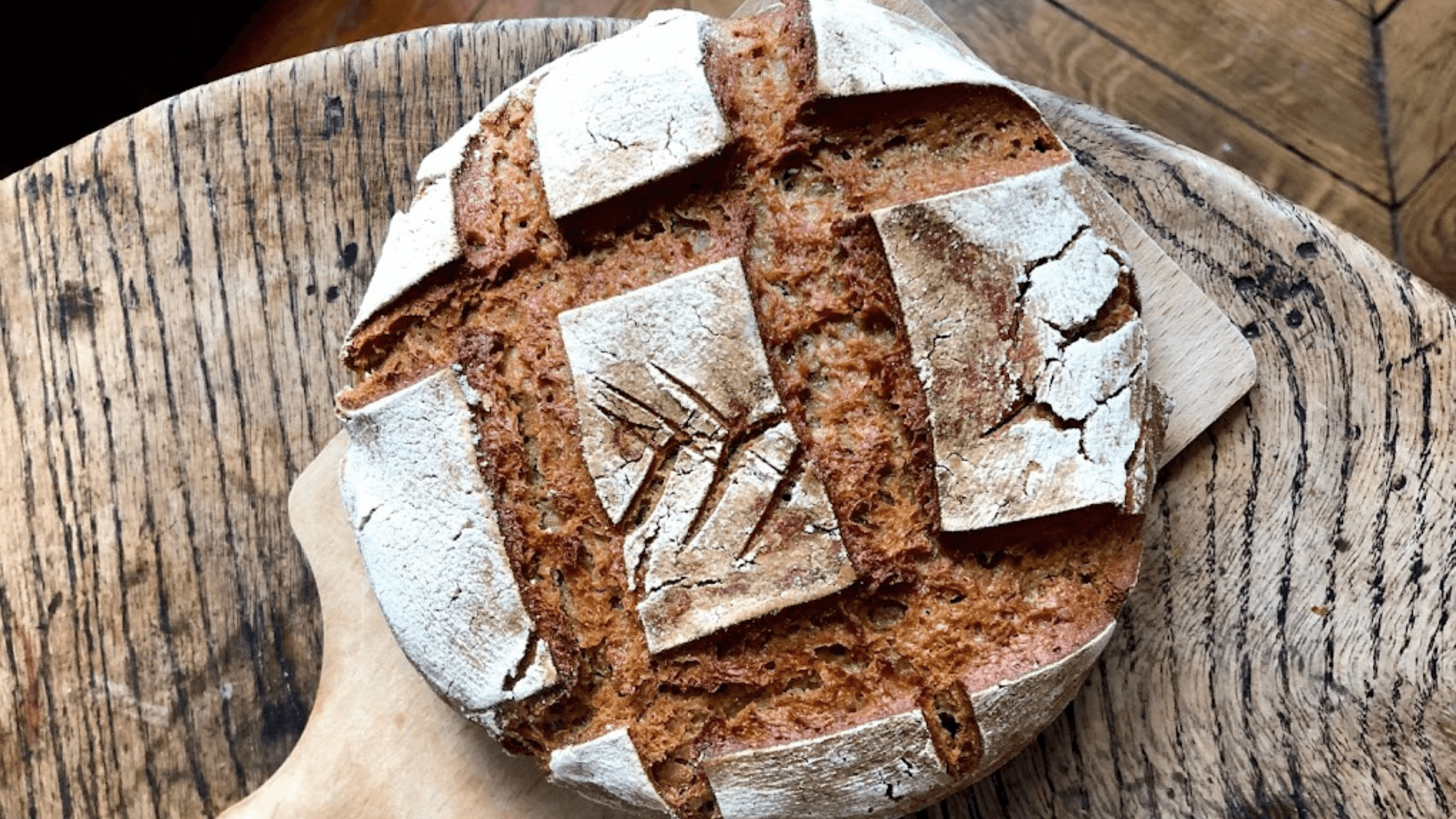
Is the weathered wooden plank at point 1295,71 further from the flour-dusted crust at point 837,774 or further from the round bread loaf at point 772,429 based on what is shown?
the flour-dusted crust at point 837,774

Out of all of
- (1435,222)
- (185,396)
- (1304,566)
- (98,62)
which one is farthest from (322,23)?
(1435,222)

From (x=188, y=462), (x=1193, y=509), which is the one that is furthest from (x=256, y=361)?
(x=1193, y=509)

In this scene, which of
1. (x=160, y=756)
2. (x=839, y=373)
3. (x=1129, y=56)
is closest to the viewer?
(x=839, y=373)

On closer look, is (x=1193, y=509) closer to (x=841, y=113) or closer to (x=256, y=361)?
(x=841, y=113)

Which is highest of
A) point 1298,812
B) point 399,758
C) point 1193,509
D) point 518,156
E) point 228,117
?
point 228,117

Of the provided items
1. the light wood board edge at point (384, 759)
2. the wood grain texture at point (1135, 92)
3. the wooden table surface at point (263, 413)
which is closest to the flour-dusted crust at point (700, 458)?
the light wood board edge at point (384, 759)

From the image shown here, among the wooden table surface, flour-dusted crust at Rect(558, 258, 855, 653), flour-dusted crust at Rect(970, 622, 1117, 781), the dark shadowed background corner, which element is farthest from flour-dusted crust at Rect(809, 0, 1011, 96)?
the dark shadowed background corner
